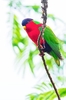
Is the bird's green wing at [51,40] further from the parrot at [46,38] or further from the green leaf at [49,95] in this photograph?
the green leaf at [49,95]

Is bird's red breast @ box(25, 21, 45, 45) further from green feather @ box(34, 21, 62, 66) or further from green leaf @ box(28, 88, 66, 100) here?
green leaf @ box(28, 88, 66, 100)

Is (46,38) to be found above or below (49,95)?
above

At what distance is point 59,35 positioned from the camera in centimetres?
108

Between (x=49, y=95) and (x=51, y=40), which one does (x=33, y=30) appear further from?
(x=49, y=95)

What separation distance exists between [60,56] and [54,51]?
0.03m

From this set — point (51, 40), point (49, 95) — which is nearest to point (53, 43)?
point (51, 40)

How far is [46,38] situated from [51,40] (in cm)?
3

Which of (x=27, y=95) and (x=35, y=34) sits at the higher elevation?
(x=35, y=34)

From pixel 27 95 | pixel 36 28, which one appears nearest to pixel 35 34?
pixel 36 28

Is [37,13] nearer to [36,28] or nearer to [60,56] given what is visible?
[36,28]

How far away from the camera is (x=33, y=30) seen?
1.02 meters

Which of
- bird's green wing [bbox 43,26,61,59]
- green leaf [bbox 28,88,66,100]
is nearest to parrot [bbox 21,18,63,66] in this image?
bird's green wing [bbox 43,26,61,59]

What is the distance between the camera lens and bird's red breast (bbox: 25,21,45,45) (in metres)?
1.01

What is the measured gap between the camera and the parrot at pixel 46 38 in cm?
99
